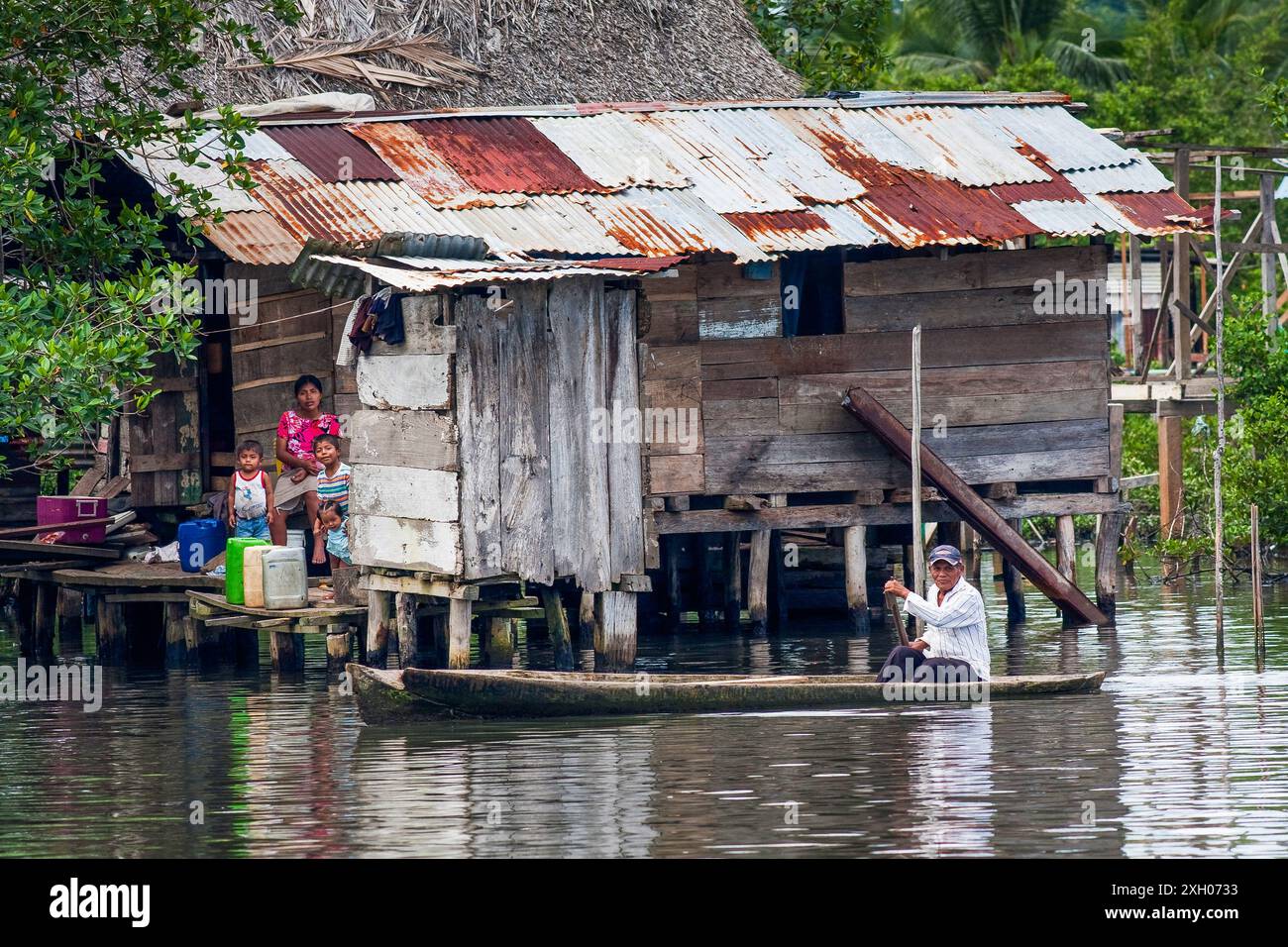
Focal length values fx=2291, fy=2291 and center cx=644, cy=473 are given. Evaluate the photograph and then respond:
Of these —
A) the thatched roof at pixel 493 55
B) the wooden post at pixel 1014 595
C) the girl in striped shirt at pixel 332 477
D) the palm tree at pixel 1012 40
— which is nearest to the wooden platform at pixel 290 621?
the girl in striped shirt at pixel 332 477

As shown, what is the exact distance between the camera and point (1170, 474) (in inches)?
1042

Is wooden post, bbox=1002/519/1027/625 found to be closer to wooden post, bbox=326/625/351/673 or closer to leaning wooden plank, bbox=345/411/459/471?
wooden post, bbox=326/625/351/673

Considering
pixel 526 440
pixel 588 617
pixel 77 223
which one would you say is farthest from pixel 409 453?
pixel 77 223

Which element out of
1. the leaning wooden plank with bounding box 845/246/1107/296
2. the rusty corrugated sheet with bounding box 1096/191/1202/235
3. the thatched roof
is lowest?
the leaning wooden plank with bounding box 845/246/1107/296

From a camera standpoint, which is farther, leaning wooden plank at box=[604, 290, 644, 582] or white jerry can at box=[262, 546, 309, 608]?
white jerry can at box=[262, 546, 309, 608]

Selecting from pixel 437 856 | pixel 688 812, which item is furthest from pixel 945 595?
pixel 437 856

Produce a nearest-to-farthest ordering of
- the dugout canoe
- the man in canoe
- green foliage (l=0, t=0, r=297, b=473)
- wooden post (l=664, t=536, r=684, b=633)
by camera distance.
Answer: the man in canoe
the dugout canoe
green foliage (l=0, t=0, r=297, b=473)
wooden post (l=664, t=536, r=684, b=633)

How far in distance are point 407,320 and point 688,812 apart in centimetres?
603

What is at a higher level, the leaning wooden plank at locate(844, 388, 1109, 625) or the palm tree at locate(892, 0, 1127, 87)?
the palm tree at locate(892, 0, 1127, 87)

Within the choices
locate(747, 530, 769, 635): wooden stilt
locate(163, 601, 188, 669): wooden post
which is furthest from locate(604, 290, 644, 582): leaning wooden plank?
locate(163, 601, 188, 669): wooden post

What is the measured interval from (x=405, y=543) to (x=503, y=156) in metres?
4.57

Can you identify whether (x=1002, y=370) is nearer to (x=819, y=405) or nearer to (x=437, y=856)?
(x=819, y=405)

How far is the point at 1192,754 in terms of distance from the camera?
12.9 metres

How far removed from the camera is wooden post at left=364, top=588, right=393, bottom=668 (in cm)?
1689
